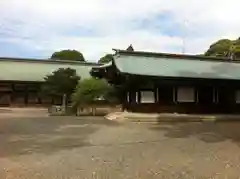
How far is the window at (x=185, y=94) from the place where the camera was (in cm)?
2577

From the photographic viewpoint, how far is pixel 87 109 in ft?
93.7

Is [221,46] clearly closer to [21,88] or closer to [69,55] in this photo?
[69,55]

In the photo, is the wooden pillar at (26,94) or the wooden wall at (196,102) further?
the wooden pillar at (26,94)

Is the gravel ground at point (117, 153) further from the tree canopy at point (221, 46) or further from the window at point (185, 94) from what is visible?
the tree canopy at point (221, 46)

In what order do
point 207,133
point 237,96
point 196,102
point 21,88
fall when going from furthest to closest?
point 21,88
point 237,96
point 196,102
point 207,133

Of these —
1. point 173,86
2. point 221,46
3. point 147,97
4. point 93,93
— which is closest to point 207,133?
point 147,97

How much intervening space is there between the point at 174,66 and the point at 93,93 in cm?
636

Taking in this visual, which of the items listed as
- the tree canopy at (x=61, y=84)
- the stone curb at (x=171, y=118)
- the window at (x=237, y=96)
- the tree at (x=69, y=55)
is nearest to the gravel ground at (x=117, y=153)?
the stone curb at (x=171, y=118)

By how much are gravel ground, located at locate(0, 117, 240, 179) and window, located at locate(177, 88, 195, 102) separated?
26.4ft

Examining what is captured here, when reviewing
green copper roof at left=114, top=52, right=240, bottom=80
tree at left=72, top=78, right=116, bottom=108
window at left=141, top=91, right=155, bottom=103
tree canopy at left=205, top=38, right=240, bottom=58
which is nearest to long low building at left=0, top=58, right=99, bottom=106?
tree at left=72, top=78, right=116, bottom=108

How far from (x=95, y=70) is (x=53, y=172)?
22.6 m

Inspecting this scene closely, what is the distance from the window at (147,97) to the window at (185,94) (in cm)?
192

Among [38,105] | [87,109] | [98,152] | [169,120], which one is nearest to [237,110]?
[169,120]

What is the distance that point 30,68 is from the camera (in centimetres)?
4581
